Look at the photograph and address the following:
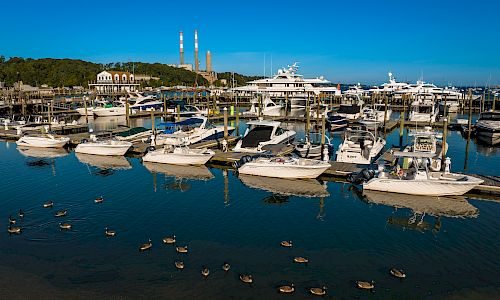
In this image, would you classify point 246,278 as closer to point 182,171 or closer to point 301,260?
point 301,260

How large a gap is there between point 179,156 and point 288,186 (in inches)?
325

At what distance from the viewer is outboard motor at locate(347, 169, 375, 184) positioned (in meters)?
21.4

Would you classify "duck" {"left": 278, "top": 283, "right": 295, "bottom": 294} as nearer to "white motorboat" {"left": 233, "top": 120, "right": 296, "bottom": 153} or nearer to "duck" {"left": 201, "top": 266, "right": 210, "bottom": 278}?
"duck" {"left": 201, "top": 266, "right": 210, "bottom": 278}

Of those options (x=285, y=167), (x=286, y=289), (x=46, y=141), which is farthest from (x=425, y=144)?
(x=46, y=141)

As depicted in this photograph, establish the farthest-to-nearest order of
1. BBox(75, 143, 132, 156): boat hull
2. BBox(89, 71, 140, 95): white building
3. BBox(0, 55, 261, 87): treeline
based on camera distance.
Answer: BBox(0, 55, 261, 87): treeline, BBox(89, 71, 140, 95): white building, BBox(75, 143, 132, 156): boat hull

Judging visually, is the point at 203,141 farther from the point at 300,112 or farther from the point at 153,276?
the point at 300,112

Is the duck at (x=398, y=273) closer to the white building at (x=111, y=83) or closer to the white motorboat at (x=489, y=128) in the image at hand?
the white motorboat at (x=489, y=128)

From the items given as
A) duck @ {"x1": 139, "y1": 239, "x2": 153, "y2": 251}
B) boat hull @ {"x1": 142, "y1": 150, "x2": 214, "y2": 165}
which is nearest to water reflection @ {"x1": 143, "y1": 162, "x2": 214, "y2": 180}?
boat hull @ {"x1": 142, "y1": 150, "x2": 214, "y2": 165}

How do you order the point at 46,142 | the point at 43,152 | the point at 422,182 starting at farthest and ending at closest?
the point at 46,142 → the point at 43,152 → the point at 422,182

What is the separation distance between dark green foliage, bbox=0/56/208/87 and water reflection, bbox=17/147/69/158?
103663mm

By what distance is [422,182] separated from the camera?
1941 cm

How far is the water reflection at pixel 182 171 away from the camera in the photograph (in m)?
24.7

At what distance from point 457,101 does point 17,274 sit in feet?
253

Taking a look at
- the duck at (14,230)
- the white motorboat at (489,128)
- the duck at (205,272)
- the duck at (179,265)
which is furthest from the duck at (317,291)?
the white motorboat at (489,128)
